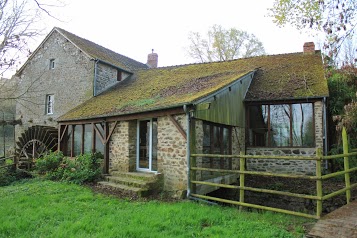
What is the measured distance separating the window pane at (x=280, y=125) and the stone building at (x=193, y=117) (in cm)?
4

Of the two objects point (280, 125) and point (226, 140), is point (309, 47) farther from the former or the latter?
point (226, 140)

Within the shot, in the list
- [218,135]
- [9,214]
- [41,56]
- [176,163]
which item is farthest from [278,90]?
[41,56]

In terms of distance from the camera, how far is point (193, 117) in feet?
25.7

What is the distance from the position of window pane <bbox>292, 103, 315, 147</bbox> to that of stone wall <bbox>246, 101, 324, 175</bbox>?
23 centimetres

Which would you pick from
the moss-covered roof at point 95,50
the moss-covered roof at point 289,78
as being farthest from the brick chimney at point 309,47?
the moss-covered roof at point 95,50

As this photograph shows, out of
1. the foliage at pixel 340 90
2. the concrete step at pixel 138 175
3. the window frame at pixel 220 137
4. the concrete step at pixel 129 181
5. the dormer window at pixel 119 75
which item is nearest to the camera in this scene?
the concrete step at pixel 129 181

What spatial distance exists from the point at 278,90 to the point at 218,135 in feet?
11.6

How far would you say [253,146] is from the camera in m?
11.6

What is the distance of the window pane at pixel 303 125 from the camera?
35.1ft

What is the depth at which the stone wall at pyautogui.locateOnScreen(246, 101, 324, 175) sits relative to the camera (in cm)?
1043

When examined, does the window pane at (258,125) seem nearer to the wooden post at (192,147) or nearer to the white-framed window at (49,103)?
the wooden post at (192,147)

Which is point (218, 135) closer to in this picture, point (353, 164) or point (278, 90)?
point (278, 90)

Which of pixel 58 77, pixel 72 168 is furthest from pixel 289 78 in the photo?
pixel 58 77

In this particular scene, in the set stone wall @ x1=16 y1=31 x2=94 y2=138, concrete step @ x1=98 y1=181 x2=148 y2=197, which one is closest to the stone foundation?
concrete step @ x1=98 y1=181 x2=148 y2=197
